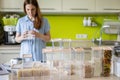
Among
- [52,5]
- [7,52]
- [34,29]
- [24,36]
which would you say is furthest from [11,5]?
[24,36]

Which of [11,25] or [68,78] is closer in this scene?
[68,78]

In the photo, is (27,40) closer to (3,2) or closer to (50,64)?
(50,64)

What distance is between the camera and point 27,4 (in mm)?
2666

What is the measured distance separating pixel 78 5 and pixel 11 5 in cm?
110

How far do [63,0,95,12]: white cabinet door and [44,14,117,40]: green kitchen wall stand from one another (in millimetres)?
308

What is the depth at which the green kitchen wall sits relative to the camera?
4461 millimetres

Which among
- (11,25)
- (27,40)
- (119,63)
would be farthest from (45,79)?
(11,25)

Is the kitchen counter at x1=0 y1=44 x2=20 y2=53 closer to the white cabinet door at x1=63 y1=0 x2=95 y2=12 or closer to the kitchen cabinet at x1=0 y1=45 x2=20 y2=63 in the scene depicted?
the kitchen cabinet at x1=0 y1=45 x2=20 y2=63

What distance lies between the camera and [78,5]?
417 cm

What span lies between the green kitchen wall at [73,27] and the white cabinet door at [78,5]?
308 millimetres

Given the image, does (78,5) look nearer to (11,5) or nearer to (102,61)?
(11,5)

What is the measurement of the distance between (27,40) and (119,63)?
4.16ft

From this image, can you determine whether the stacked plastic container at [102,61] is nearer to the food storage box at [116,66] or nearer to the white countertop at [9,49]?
the food storage box at [116,66]

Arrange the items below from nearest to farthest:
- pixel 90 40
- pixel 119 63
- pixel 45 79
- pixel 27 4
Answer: pixel 45 79
pixel 119 63
pixel 27 4
pixel 90 40
